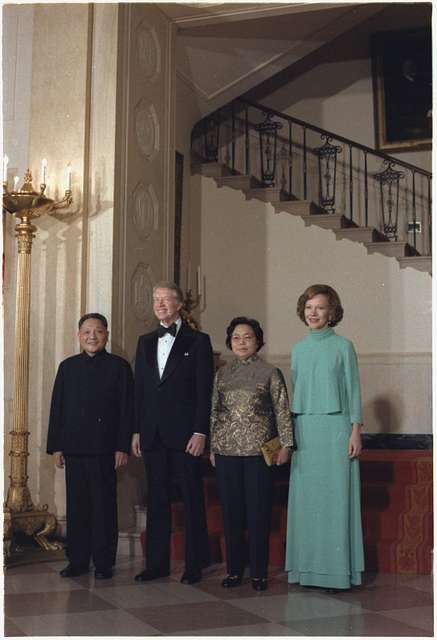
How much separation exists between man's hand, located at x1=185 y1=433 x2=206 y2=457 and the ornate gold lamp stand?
1.28 meters

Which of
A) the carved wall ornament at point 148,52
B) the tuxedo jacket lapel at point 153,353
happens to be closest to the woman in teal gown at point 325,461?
the tuxedo jacket lapel at point 153,353

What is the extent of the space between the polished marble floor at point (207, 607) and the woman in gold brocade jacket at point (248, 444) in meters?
0.20

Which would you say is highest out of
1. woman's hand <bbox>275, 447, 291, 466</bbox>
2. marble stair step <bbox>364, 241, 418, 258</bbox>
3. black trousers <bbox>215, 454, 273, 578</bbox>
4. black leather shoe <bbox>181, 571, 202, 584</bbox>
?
marble stair step <bbox>364, 241, 418, 258</bbox>

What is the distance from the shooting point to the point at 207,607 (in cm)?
389

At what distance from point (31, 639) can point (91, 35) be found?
167 inches

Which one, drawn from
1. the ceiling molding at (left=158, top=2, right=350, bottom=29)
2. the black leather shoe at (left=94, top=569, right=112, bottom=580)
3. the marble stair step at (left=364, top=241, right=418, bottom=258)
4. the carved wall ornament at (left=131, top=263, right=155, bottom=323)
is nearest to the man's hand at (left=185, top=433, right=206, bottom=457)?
the black leather shoe at (left=94, top=569, right=112, bottom=580)

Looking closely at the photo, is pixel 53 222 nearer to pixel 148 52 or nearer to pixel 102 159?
pixel 102 159

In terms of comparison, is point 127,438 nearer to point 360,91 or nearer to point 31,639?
point 31,639

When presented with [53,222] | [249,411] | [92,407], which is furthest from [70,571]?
[53,222]

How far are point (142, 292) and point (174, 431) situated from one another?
1619 millimetres

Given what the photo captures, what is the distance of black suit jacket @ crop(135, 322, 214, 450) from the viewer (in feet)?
14.8

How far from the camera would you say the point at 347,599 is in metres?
4.10

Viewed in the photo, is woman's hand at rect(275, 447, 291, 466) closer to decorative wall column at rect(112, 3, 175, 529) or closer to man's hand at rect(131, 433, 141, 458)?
man's hand at rect(131, 433, 141, 458)

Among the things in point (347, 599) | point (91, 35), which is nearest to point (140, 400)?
point (347, 599)
